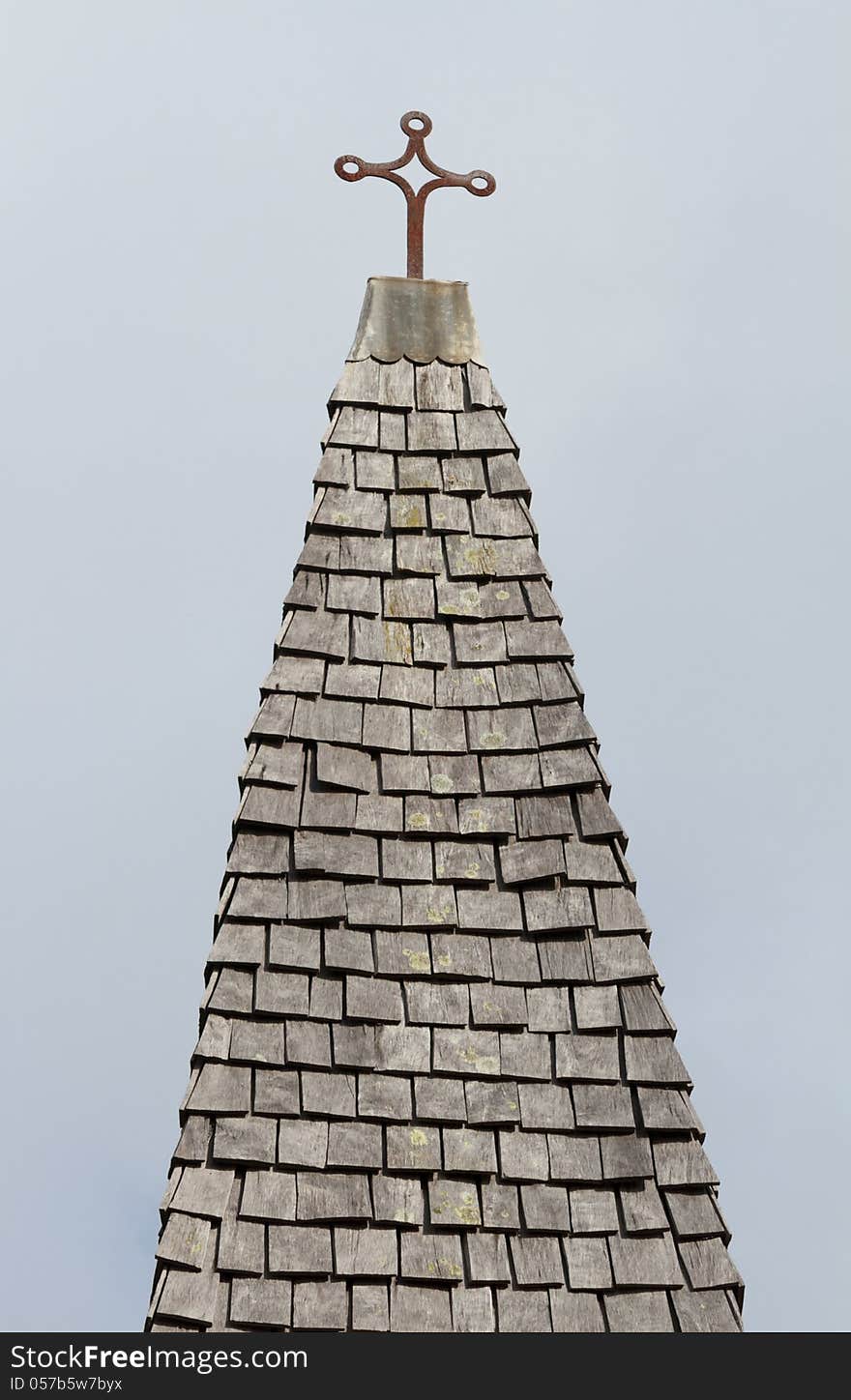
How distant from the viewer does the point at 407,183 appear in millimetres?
9984

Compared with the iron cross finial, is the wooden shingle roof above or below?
below

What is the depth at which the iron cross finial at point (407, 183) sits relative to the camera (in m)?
9.91

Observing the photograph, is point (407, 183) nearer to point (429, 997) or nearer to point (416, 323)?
point (416, 323)

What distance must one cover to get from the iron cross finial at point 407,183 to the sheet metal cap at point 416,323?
162 millimetres

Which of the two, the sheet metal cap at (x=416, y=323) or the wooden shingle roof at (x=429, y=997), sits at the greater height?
the sheet metal cap at (x=416, y=323)

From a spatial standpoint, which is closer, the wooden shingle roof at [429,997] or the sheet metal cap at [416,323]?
the wooden shingle roof at [429,997]

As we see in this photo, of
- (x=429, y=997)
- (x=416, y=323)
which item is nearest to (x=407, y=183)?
(x=416, y=323)

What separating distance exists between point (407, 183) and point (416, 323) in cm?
75

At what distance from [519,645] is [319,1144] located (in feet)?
7.34

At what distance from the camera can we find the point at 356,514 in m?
9.09

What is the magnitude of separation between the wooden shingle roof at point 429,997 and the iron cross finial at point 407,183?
124 centimetres

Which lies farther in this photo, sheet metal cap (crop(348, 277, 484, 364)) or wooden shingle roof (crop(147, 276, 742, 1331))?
sheet metal cap (crop(348, 277, 484, 364))

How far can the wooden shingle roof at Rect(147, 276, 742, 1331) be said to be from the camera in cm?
752

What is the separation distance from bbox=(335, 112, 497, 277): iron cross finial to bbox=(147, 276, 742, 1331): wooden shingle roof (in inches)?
49.0
